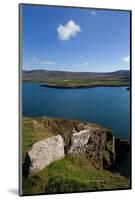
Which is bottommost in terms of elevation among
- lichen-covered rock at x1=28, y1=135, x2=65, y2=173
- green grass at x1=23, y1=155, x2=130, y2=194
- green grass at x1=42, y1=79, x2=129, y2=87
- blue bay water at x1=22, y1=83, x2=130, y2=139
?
green grass at x1=23, y1=155, x2=130, y2=194

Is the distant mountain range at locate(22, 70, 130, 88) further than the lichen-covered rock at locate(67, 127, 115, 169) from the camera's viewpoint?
No

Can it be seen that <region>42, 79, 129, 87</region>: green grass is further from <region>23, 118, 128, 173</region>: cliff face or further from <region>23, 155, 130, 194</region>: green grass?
<region>23, 155, 130, 194</region>: green grass

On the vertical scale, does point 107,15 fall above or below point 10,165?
above

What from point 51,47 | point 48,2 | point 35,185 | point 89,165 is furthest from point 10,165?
point 48,2

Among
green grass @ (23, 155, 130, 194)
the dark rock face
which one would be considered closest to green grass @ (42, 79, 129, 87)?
the dark rock face

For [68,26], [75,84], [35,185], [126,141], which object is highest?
[68,26]

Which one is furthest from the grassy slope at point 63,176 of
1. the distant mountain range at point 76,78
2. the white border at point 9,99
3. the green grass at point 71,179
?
the distant mountain range at point 76,78

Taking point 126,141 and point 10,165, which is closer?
point 10,165

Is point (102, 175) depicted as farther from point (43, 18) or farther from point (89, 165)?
point (43, 18)
